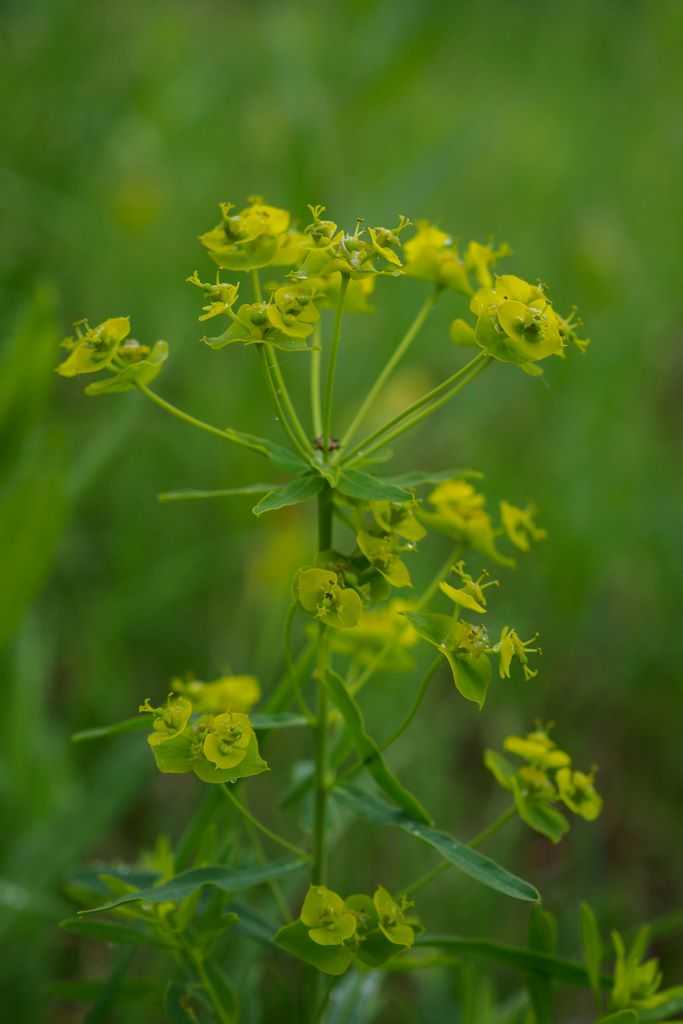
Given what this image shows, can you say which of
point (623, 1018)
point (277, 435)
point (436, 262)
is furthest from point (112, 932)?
point (277, 435)

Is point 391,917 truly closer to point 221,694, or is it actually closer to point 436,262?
point 221,694

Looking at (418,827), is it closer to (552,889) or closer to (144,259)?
(552,889)

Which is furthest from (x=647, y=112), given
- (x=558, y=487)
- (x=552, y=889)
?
(x=552, y=889)

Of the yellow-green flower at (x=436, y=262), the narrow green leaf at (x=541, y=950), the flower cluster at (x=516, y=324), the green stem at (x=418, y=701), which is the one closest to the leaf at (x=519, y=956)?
the narrow green leaf at (x=541, y=950)

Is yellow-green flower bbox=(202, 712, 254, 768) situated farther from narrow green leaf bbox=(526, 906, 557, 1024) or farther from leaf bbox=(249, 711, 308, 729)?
narrow green leaf bbox=(526, 906, 557, 1024)

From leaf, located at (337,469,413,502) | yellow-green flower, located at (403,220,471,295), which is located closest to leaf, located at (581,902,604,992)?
leaf, located at (337,469,413,502)
